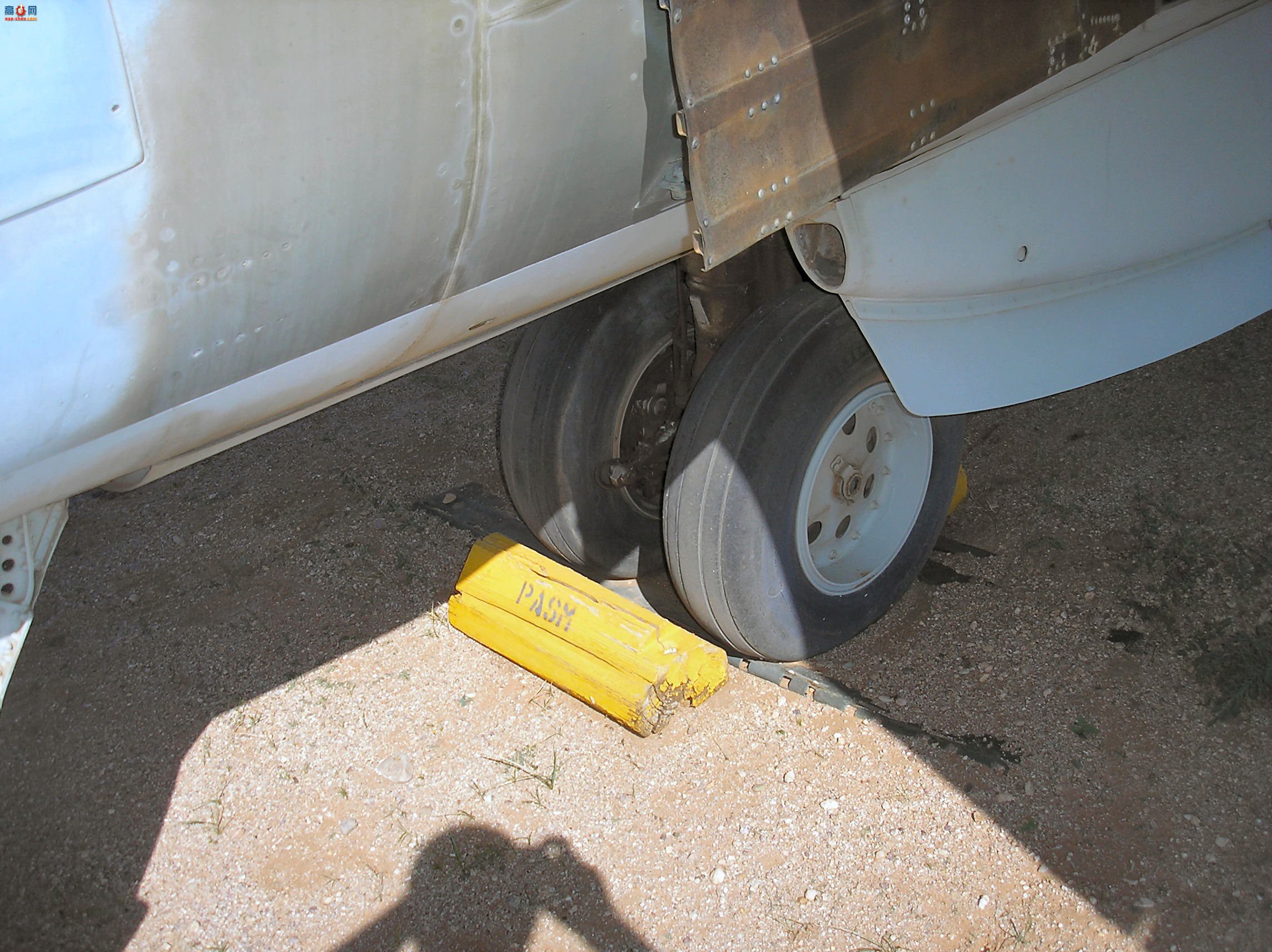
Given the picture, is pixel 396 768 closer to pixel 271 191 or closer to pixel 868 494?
pixel 868 494

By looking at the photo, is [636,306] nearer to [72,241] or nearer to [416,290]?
[416,290]

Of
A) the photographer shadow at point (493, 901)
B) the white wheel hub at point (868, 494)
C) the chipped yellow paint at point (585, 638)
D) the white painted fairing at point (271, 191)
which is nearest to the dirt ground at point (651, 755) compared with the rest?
the photographer shadow at point (493, 901)

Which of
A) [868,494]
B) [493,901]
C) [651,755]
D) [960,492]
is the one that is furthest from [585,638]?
[960,492]

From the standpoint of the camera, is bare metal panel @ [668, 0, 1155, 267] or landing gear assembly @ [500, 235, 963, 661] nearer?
bare metal panel @ [668, 0, 1155, 267]

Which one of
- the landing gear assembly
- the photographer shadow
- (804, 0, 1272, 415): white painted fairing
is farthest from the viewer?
the landing gear assembly

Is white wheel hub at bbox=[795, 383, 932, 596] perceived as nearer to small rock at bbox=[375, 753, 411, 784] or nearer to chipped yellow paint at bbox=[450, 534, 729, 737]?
chipped yellow paint at bbox=[450, 534, 729, 737]

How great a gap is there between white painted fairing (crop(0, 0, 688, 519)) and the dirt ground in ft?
3.86

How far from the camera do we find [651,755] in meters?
2.80

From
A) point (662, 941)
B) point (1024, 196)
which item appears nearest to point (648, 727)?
point (662, 941)

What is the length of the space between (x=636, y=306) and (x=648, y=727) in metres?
1.24

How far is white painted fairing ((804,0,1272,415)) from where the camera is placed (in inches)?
101

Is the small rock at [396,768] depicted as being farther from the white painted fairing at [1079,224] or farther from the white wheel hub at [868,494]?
the white painted fairing at [1079,224]

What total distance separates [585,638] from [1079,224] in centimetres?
168

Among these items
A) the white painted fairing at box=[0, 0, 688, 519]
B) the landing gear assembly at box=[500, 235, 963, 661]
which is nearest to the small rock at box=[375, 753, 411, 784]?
the landing gear assembly at box=[500, 235, 963, 661]
